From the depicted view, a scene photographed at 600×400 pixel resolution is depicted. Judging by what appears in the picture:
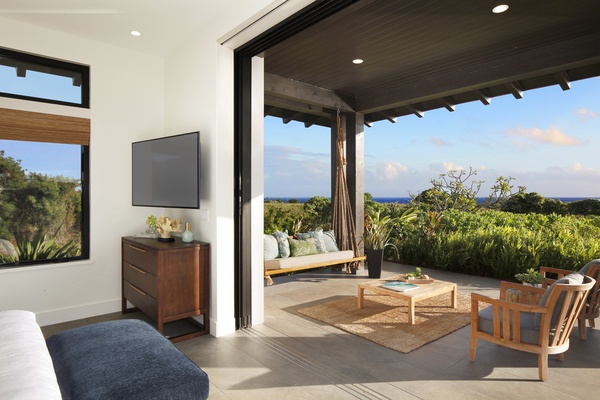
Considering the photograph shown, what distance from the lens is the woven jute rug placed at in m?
3.39

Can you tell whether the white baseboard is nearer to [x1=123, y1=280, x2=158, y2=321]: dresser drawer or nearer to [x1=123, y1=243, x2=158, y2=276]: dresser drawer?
[x1=123, y1=280, x2=158, y2=321]: dresser drawer

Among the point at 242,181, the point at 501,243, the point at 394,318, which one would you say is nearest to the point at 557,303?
the point at 394,318

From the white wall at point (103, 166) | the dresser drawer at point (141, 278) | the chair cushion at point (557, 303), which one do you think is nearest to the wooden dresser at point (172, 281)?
the dresser drawer at point (141, 278)

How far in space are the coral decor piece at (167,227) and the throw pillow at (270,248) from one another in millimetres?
1682

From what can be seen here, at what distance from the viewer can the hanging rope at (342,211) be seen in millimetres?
6340

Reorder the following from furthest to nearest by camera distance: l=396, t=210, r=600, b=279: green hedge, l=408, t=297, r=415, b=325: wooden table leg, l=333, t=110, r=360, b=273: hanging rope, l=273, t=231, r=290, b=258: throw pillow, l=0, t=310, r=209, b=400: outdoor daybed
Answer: l=333, t=110, r=360, b=273: hanging rope < l=396, t=210, r=600, b=279: green hedge < l=273, t=231, r=290, b=258: throw pillow < l=408, t=297, r=415, b=325: wooden table leg < l=0, t=310, r=209, b=400: outdoor daybed

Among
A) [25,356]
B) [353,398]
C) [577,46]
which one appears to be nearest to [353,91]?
[577,46]

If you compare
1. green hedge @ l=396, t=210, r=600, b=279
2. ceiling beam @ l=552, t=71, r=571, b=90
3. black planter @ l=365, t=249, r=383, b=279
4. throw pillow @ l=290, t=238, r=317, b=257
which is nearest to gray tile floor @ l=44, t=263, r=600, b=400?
throw pillow @ l=290, t=238, r=317, b=257

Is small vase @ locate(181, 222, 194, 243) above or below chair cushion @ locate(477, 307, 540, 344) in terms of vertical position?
above

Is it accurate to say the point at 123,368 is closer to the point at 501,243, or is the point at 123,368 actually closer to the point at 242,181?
the point at 242,181

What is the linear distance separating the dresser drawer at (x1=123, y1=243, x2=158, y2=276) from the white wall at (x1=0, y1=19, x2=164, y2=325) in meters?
0.36

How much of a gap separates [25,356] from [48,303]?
9.39 feet

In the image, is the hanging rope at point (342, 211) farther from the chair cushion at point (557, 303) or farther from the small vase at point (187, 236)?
the chair cushion at point (557, 303)

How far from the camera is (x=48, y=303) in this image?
375 centimetres
